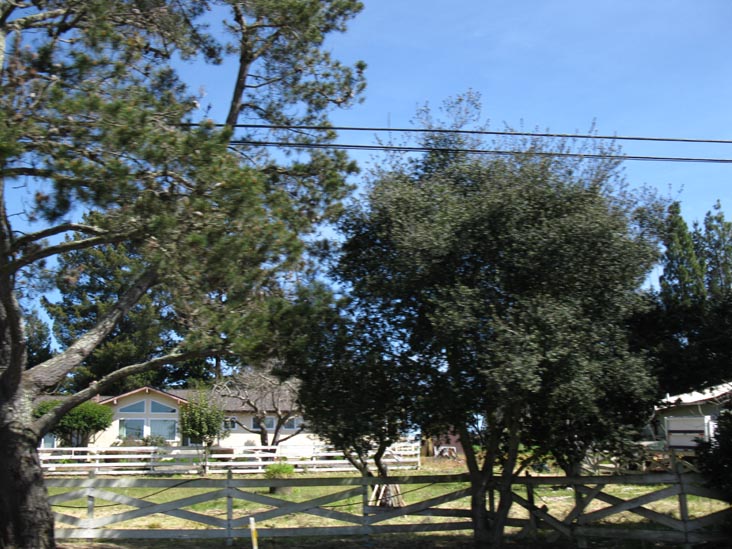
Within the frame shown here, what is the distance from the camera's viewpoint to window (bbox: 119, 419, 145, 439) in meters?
44.4

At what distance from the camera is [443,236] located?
1043 centimetres

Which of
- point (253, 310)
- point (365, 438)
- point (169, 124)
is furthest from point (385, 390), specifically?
point (169, 124)

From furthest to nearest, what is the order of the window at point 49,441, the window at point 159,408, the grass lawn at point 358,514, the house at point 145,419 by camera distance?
1. the window at point 49,441
2. the window at point 159,408
3. the house at point 145,419
4. the grass lawn at point 358,514

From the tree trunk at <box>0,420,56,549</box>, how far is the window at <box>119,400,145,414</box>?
36080 millimetres

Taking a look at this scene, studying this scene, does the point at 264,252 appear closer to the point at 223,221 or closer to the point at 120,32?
the point at 223,221

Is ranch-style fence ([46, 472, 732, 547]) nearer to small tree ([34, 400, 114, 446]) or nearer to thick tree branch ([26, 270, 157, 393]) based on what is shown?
thick tree branch ([26, 270, 157, 393])

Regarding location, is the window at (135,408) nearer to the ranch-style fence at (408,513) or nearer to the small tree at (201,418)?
the small tree at (201,418)

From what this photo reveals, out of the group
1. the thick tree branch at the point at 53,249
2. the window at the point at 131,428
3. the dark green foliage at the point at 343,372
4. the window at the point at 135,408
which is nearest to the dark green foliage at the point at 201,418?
the window at the point at 135,408

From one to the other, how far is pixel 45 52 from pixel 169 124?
188cm

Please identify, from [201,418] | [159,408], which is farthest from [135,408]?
[201,418]

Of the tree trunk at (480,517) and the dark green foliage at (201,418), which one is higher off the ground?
the dark green foliage at (201,418)

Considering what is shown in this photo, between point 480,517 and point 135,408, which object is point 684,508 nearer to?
point 480,517

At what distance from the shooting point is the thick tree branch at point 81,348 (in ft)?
34.0

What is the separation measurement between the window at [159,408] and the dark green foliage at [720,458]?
38055mm
